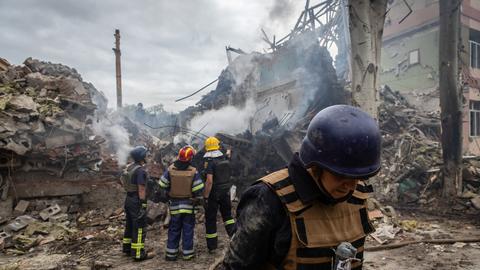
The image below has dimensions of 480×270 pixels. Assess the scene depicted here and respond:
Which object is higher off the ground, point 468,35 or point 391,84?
point 468,35

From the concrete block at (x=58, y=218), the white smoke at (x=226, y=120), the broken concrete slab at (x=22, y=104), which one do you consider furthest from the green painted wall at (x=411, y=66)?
the broken concrete slab at (x=22, y=104)

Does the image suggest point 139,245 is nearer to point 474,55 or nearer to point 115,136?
point 115,136

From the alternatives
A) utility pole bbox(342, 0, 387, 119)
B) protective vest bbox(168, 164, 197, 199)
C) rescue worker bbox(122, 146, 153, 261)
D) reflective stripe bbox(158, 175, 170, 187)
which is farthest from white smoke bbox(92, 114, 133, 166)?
utility pole bbox(342, 0, 387, 119)

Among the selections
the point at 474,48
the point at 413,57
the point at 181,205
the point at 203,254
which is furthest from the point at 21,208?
the point at 474,48

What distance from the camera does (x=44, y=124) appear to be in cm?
818

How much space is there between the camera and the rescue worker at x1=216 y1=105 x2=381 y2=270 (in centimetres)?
133

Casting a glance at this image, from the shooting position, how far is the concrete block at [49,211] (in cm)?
750

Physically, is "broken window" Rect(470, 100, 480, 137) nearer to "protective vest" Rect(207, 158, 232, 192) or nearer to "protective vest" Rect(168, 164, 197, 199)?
"protective vest" Rect(207, 158, 232, 192)

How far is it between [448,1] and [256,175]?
6.38 metres

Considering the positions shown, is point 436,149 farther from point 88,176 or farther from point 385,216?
point 88,176

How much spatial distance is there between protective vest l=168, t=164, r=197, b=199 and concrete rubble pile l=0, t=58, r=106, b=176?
424 centimetres

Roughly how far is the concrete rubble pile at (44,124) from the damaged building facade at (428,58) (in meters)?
14.2

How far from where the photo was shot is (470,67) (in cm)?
1582

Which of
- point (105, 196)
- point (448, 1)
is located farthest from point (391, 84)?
point (105, 196)
